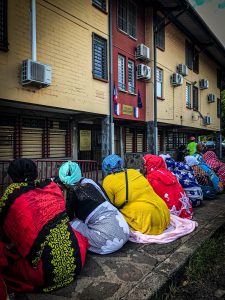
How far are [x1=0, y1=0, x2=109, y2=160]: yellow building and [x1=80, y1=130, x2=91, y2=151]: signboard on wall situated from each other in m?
0.05

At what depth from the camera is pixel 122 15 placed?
1182 centimetres

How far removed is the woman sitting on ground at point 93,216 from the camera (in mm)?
3432

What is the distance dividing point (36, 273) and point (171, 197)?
10.4ft

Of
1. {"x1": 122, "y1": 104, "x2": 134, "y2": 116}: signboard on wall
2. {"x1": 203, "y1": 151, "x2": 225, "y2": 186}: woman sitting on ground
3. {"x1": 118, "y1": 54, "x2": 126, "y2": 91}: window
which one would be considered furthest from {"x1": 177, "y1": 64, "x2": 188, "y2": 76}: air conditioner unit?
{"x1": 203, "y1": 151, "x2": 225, "y2": 186}: woman sitting on ground

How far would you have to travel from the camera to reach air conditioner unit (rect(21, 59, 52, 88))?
6.64 metres

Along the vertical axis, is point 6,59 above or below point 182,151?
above

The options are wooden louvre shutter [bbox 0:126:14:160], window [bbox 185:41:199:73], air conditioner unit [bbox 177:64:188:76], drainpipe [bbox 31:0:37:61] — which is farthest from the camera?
window [bbox 185:41:199:73]

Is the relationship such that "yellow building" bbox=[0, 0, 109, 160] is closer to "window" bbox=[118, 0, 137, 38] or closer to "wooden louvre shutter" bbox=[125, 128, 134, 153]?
"window" bbox=[118, 0, 137, 38]

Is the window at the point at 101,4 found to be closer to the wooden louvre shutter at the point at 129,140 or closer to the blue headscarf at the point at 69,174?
the wooden louvre shutter at the point at 129,140

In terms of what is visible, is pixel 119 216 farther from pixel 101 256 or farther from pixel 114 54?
pixel 114 54

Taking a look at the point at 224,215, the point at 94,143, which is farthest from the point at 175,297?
the point at 94,143

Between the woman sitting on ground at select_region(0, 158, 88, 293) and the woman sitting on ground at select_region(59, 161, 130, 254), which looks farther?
the woman sitting on ground at select_region(59, 161, 130, 254)

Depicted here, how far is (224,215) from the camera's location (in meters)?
5.58

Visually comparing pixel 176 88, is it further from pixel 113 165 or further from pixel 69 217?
pixel 69 217
